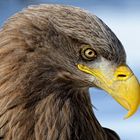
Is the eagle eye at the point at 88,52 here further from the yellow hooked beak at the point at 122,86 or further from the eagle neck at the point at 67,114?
the eagle neck at the point at 67,114

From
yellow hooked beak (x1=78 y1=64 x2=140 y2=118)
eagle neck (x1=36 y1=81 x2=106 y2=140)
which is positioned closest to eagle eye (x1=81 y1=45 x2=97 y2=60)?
yellow hooked beak (x1=78 y1=64 x2=140 y2=118)

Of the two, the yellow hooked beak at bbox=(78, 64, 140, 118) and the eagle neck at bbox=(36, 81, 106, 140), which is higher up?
the yellow hooked beak at bbox=(78, 64, 140, 118)

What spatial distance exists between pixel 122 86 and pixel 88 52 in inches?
8.5

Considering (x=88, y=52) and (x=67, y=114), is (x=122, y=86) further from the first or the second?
(x=67, y=114)

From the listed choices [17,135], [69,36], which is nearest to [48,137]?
[17,135]

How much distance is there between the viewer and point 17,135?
4.95 meters

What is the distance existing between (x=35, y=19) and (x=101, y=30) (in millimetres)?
336

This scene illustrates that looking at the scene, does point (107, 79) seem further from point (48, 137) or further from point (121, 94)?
point (48, 137)

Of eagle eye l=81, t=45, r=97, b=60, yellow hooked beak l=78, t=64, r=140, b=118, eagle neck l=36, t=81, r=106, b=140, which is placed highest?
eagle eye l=81, t=45, r=97, b=60

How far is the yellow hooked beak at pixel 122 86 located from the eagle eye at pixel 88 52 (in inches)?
2.3

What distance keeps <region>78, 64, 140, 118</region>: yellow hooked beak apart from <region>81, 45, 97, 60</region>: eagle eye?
0.06 m

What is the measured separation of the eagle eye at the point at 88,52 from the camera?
4828mm

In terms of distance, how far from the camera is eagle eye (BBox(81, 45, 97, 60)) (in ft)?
15.8

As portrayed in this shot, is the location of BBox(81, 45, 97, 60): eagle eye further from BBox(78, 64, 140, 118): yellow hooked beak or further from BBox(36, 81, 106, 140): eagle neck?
BBox(36, 81, 106, 140): eagle neck
